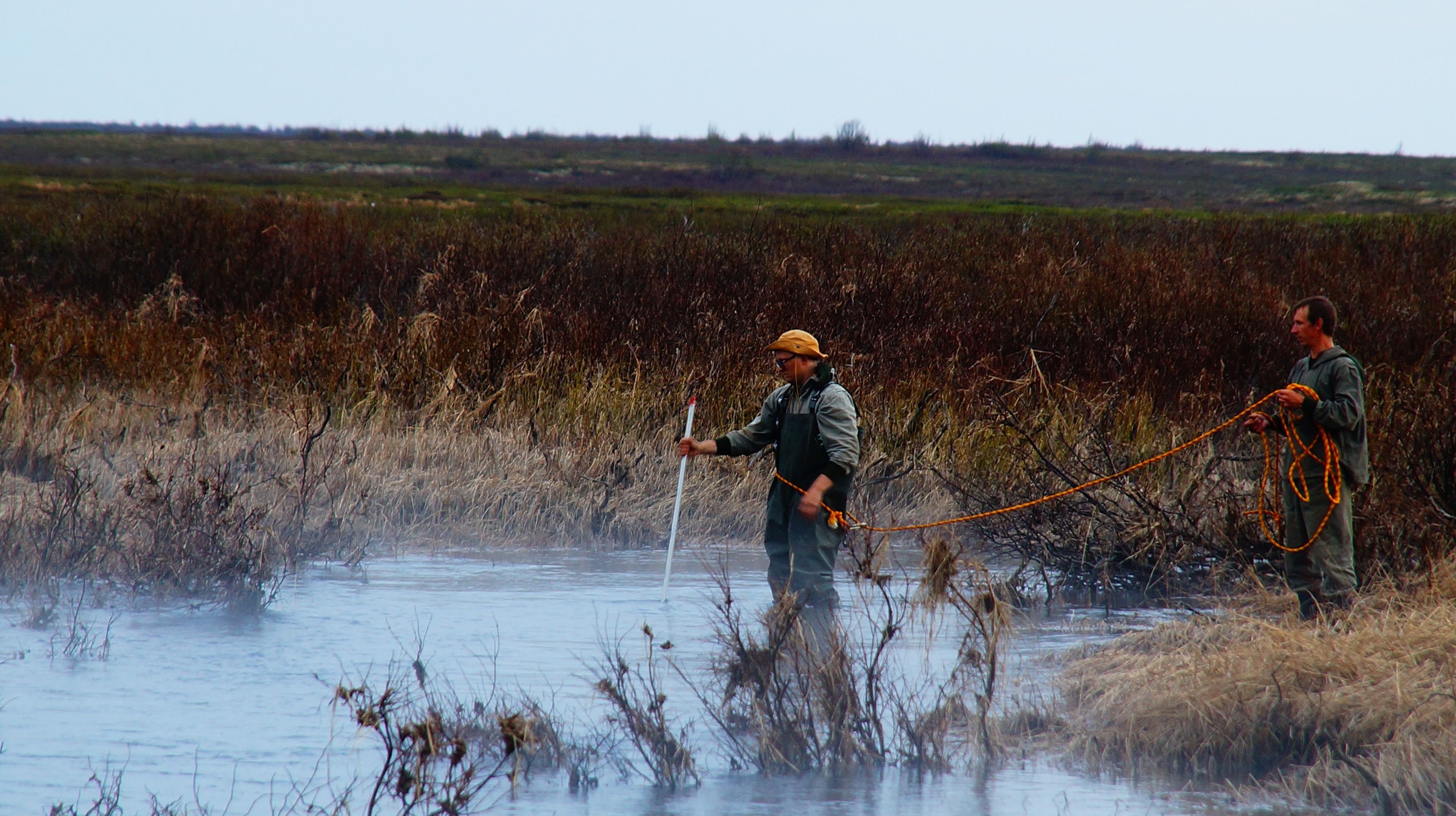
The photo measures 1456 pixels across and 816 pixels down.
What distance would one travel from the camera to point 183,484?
7.50 m

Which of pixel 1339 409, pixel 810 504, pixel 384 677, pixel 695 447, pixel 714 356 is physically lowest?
pixel 384 677

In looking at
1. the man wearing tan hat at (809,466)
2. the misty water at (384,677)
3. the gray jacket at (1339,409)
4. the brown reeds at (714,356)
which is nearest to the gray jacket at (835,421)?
the man wearing tan hat at (809,466)

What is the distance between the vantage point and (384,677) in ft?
18.0

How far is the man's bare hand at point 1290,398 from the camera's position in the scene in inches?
211

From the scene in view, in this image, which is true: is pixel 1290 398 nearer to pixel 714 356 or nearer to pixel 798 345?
pixel 798 345

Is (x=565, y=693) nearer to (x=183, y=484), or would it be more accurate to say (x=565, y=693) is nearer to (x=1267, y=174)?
(x=183, y=484)

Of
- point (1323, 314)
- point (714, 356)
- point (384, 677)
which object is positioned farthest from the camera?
point (714, 356)

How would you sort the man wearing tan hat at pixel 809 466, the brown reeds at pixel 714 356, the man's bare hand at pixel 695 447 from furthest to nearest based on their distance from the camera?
the brown reeds at pixel 714 356, the man's bare hand at pixel 695 447, the man wearing tan hat at pixel 809 466

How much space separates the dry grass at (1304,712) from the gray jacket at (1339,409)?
2.29 ft

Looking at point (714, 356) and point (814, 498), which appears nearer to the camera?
point (814, 498)

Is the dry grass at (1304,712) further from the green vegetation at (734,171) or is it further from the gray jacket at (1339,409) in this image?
the green vegetation at (734,171)

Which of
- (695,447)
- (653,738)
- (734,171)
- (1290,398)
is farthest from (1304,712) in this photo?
(734,171)

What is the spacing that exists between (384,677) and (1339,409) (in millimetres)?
4579

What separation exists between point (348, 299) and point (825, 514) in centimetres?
1010
